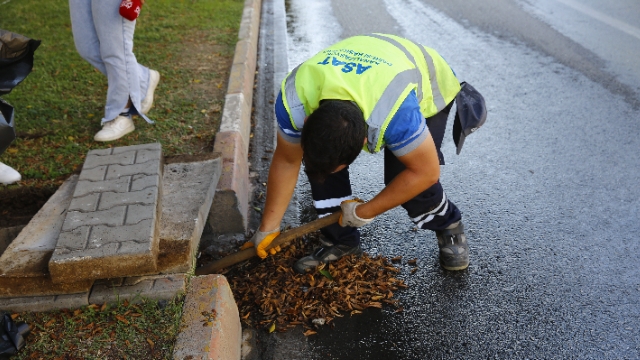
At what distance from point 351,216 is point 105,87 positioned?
3.24 metres

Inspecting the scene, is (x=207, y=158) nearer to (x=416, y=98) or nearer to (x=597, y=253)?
(x=416, y=98)

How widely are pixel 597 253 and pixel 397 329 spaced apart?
1.23m

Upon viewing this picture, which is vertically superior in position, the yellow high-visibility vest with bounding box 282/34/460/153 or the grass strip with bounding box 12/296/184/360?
the yellow high-visibility vest with bounding box 282/34/460/153

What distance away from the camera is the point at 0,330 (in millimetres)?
2275

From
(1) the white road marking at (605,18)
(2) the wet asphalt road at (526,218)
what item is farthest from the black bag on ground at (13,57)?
(1) the white road marking at (605,18)

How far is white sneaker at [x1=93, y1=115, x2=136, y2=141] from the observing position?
13.2 feet

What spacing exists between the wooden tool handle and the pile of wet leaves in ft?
0.38

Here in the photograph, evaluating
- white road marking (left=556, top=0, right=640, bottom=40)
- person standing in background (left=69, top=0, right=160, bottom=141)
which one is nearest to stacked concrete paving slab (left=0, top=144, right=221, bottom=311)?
person standing in background (left=69, top=0, right=160, bottom=141)

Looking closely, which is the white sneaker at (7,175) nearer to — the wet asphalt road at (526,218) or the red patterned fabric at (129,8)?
the red patterned fabric at (129,8)

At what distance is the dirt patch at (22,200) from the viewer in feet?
11.5

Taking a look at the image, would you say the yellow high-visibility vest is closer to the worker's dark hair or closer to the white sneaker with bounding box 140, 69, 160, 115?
the worker's dark hair

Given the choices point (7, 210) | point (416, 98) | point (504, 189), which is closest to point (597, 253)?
point (504, 189)

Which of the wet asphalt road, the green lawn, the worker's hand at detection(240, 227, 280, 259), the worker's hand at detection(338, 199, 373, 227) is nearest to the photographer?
the wet asphalt road

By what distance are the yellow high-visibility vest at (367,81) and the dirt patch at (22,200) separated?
6.44 ft
